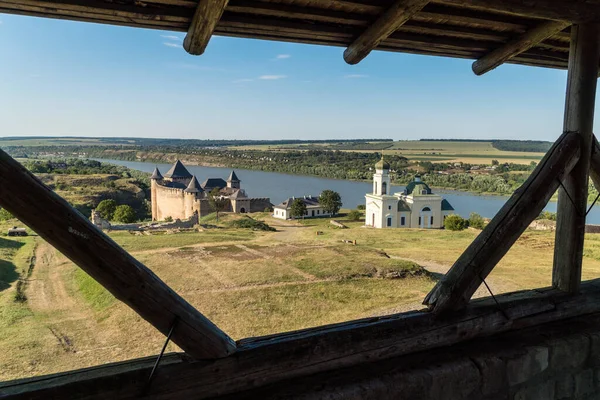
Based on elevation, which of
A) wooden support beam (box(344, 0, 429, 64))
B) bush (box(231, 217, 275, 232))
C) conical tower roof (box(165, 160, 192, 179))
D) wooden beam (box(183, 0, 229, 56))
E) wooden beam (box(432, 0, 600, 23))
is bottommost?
bush (box(231, 217, 275, 232))

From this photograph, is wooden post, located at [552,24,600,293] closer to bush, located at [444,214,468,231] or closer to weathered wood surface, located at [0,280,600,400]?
weathered wood surface, located at [0,280,600,400]

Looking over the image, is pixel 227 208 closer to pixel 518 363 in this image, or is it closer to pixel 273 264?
pixel 273 264

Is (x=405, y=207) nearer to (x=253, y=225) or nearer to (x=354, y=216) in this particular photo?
(x=354, y=216)

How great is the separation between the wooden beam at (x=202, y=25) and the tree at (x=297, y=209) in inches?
1234

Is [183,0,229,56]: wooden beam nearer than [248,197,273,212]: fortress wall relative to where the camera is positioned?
Yes

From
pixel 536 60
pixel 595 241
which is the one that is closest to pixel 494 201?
pixel 595 241

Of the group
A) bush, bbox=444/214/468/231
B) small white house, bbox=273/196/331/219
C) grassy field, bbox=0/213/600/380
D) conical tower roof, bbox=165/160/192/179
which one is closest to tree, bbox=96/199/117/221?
grassy field, bbox=0/213/600/380

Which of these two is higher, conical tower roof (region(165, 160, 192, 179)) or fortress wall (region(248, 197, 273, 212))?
conical tower roof (region(165, 160, 192, 179))

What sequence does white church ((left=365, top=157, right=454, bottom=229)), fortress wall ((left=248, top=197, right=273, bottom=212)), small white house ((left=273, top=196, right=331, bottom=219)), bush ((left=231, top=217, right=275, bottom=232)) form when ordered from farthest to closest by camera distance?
fortress wall ((left=248, top=197, right=273, bottom=212))
small white house ((left=273, top=196, right=331, bottom=219))
white church ((left=365, top=157, right=454, bottom=229))
bush ((left=231, top=217, right=275, bottom=232))

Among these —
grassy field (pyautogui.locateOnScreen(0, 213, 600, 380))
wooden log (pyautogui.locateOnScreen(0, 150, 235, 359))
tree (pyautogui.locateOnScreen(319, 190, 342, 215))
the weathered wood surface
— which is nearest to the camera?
wooden log (pyautogui.locateOnScreen(0, 150, 235, 359))

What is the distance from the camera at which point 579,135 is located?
192cm

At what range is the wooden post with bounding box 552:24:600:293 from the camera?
6.19 feet

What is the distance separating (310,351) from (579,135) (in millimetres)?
1490

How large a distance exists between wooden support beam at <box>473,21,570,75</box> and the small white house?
3129 cm
